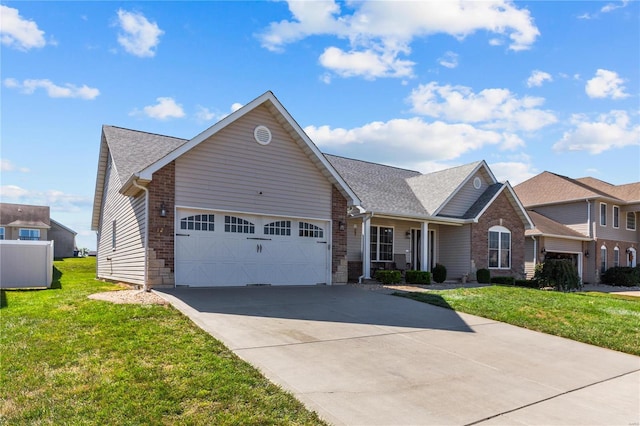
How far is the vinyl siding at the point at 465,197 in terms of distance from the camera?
21.1 meters

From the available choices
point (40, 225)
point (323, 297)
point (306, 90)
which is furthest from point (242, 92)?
point (40, 225)

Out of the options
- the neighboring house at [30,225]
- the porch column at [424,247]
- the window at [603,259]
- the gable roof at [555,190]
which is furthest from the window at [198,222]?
the neighboring house at [30,225]

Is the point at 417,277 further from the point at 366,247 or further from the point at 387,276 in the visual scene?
the point at 366,247

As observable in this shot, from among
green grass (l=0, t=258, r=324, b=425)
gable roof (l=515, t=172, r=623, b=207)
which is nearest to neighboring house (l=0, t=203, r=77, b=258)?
green grass (l=0, t=258, r=324, b=425)

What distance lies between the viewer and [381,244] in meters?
20.1

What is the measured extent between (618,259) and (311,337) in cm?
3108

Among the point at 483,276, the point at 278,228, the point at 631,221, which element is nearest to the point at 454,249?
the point at 483,276

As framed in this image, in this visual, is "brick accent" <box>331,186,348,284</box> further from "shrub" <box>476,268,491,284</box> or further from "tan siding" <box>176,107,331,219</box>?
"shrub" <box>476,268,491,284</box>

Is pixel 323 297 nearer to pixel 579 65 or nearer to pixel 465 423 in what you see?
pixel 465 423

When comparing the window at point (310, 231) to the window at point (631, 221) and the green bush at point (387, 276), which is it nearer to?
the green bush at point (387, 276)

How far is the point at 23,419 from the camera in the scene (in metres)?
4.19

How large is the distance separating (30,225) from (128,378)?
48000 mm

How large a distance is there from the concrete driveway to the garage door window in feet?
10.8

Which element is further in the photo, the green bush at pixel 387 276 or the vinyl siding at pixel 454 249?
the vinyl siding at pixel 454 249
